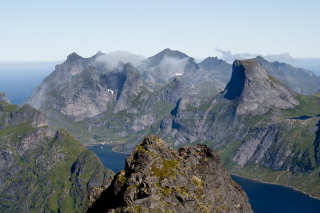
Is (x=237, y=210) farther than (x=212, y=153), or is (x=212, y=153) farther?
(x=212, y=153)

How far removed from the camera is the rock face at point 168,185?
105 m

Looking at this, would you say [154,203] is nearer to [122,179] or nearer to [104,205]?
[122,179]

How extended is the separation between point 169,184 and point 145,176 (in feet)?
21.8

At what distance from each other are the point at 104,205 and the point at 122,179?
11.3 metres

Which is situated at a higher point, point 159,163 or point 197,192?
point 159,163

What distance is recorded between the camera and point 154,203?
102m

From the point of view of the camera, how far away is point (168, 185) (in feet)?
358

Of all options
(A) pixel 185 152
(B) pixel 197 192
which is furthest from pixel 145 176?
(A) pixel 185 152

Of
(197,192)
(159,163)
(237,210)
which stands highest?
(159,163)

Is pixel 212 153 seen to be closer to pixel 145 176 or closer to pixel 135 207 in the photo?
pixel 145 176

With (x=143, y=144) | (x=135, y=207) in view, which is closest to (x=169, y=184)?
(x=135, y=207)

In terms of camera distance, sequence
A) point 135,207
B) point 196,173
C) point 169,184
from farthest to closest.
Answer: point 196,173
point 169,184
point 135,207

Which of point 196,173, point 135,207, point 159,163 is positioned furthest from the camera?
point 196,173

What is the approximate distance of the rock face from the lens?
105 metres
